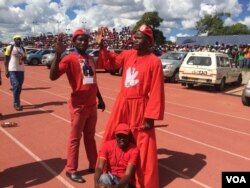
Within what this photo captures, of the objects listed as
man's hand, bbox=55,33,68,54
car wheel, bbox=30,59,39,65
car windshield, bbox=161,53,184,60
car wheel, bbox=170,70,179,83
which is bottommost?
car wheel, bbox=170,70,179,83

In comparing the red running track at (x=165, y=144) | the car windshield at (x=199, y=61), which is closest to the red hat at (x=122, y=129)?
the red running track at (x=165, y=144)

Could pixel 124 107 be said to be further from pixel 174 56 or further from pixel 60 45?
pixel 174 56

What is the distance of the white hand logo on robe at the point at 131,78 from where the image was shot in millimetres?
4801

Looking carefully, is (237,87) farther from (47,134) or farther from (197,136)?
(47,134)

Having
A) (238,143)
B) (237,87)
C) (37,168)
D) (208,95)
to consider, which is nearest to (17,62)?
(37,168)

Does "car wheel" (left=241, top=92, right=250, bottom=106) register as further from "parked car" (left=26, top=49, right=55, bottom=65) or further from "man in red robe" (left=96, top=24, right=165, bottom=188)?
"parked car" (left=26, top=49, right=55, bottom=65)

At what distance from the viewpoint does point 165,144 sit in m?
7.30

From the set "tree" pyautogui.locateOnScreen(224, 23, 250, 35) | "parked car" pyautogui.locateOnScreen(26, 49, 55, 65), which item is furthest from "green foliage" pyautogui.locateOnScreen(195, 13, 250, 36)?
"parked car" pyautogui.locateOnScreen(26, 49, 55, 65)

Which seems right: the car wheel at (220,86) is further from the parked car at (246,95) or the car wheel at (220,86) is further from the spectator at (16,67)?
the spectator at (16,67)

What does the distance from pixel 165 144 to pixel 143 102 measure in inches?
105

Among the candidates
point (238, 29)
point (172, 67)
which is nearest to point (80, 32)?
point (172, 67)

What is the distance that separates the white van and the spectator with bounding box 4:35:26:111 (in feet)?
28.9

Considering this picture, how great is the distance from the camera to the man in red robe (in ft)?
15.5

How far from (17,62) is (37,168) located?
203 inches
